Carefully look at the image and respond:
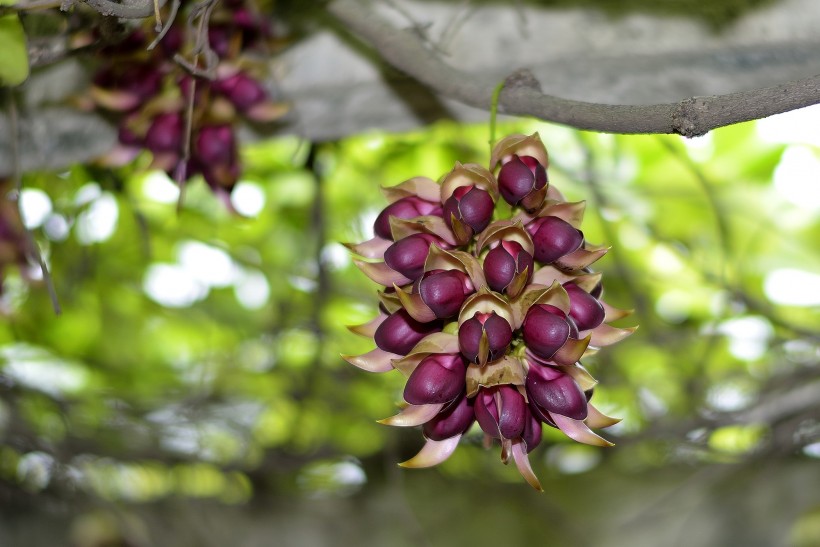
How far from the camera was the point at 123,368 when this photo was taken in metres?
1.64

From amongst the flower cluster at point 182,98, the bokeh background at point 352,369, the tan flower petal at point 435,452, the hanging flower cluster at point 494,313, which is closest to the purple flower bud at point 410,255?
the hanging flower cluster at point 494,313

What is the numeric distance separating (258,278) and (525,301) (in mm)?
1097

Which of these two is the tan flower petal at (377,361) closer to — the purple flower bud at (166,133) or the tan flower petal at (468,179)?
the tan flower petal at (468,179)

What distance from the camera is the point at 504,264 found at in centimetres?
49

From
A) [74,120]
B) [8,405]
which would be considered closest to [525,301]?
[74,120]

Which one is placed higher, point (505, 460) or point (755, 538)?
point (505, 460)

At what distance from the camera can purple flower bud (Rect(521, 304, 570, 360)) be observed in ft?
1.56

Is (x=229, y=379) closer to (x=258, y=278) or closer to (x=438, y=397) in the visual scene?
(x=258, y=278)

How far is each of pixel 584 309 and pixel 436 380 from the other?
0.10m

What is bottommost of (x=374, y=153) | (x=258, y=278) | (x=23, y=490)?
(x=23, y=490)

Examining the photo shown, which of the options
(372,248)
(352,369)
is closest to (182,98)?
→ (372,248)

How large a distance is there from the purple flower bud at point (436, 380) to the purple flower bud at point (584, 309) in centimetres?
7

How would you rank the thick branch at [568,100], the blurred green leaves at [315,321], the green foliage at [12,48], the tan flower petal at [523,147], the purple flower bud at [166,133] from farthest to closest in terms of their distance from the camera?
the blurred green leaves at [315,321]
the purple flower bud at [166,133]
the green foliage at [12,48]
the tan flower petal at [523,147]
the thick branch at [568,100]

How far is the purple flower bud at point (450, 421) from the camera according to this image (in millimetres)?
A: 520
